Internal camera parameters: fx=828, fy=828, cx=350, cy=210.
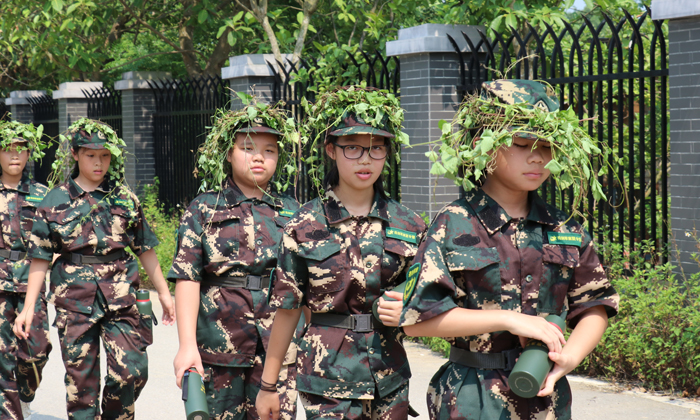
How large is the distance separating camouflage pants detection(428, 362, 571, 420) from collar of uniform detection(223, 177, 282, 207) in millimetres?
1889

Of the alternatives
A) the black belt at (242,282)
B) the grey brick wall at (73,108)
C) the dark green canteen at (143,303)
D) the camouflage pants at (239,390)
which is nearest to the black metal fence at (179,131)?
the grey brick wall at (73,108)

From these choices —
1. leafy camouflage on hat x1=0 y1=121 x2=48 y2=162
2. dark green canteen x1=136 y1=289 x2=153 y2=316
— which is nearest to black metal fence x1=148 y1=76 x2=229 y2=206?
leafy camouflage on hat x1=0 y1=121 x2=48 y2=162

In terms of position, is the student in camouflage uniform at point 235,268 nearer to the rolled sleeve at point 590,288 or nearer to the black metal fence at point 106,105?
the rolled sleeve at point 590,288

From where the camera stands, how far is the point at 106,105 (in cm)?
1534

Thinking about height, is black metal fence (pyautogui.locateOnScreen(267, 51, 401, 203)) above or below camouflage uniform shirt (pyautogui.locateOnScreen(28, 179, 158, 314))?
above

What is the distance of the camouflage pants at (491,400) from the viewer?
2740 mm

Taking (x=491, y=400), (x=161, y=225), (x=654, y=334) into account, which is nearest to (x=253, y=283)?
(x=491, y=400)

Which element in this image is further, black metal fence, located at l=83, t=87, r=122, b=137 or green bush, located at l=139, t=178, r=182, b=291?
black metal fence, located at l=83, t=87, r=122, b=137

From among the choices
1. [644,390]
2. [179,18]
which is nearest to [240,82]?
[179,18]

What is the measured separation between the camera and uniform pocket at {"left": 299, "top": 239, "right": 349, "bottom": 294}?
336 cm

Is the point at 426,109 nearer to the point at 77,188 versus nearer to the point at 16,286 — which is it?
the point at 77,188

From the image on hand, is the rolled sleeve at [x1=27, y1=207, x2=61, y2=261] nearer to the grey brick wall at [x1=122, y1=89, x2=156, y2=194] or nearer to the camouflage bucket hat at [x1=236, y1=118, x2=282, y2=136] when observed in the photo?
the camouflage bucket hat at [x1=236, y1=118, x2=282, y2=136]

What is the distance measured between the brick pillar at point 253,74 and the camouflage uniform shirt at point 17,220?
4355 mm

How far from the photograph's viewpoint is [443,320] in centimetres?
269
